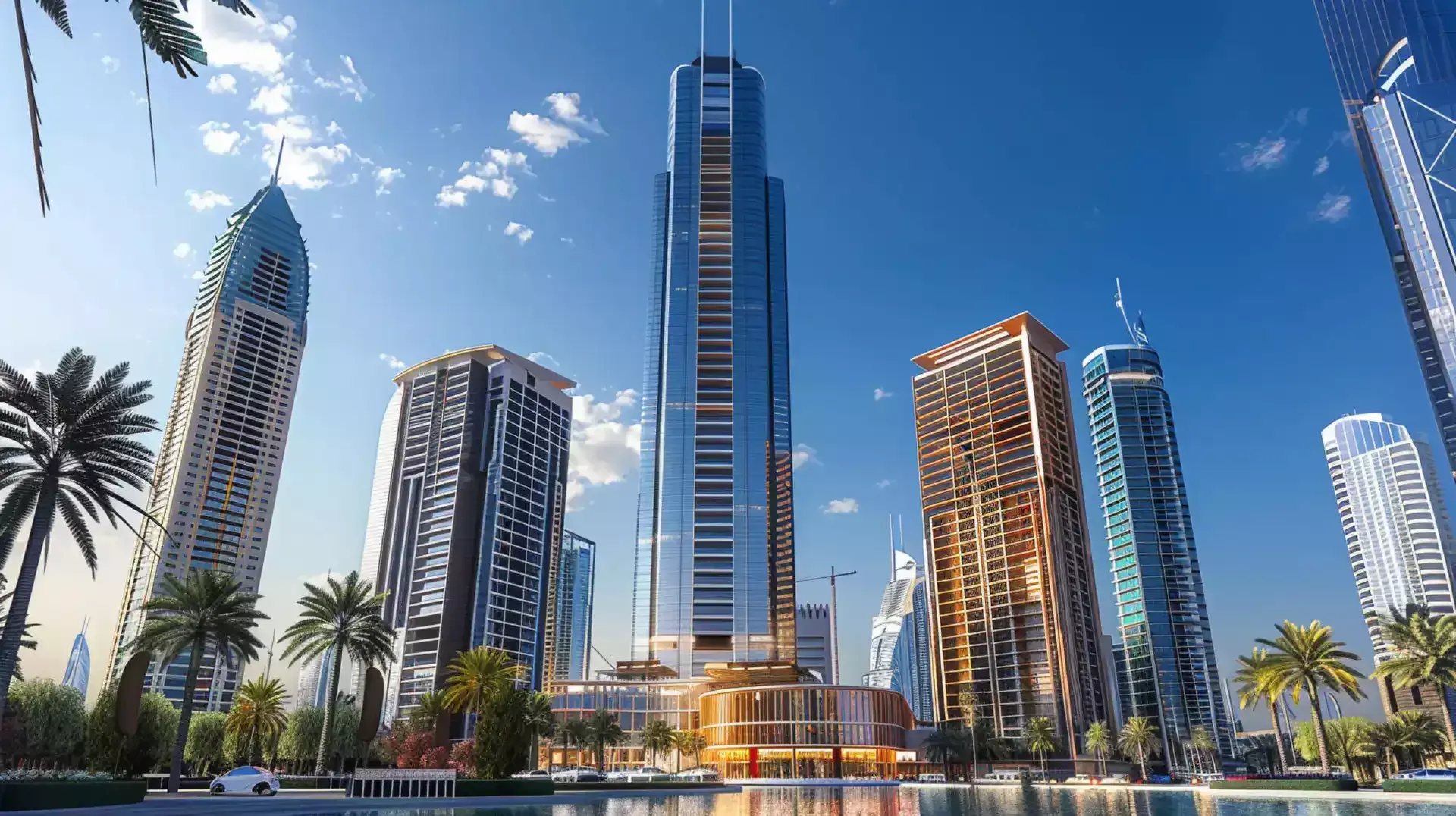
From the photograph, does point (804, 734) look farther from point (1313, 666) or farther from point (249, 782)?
point (249, 782)

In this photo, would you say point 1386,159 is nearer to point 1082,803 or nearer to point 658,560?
point 1082,803

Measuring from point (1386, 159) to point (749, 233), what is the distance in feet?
380

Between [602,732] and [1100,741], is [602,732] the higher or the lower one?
the higher one

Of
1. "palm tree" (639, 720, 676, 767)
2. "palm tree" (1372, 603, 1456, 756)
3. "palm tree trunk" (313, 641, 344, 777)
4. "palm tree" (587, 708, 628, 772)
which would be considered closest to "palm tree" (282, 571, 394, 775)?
"palm tree trunk" (313, 641, 344, 777)

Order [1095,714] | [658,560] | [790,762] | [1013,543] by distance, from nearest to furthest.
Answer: [790,762]
[658,560]
[1095,714]
[1013,543]

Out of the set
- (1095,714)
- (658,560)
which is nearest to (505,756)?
(658,560)

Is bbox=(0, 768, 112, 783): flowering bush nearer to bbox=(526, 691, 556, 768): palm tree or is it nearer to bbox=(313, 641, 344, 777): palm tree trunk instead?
bbox=(313, 641, 344, 777): palm tree trunk

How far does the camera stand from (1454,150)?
10331 centimetres

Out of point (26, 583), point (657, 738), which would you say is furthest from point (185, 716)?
point (657, 738)

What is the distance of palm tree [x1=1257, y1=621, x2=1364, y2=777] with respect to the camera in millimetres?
66875

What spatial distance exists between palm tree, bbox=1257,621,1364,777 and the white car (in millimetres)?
72254

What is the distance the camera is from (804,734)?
433 feet

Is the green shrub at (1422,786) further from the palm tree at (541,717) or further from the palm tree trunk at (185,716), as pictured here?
the palm tree trunk at (185,716)

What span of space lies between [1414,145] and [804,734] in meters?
114
